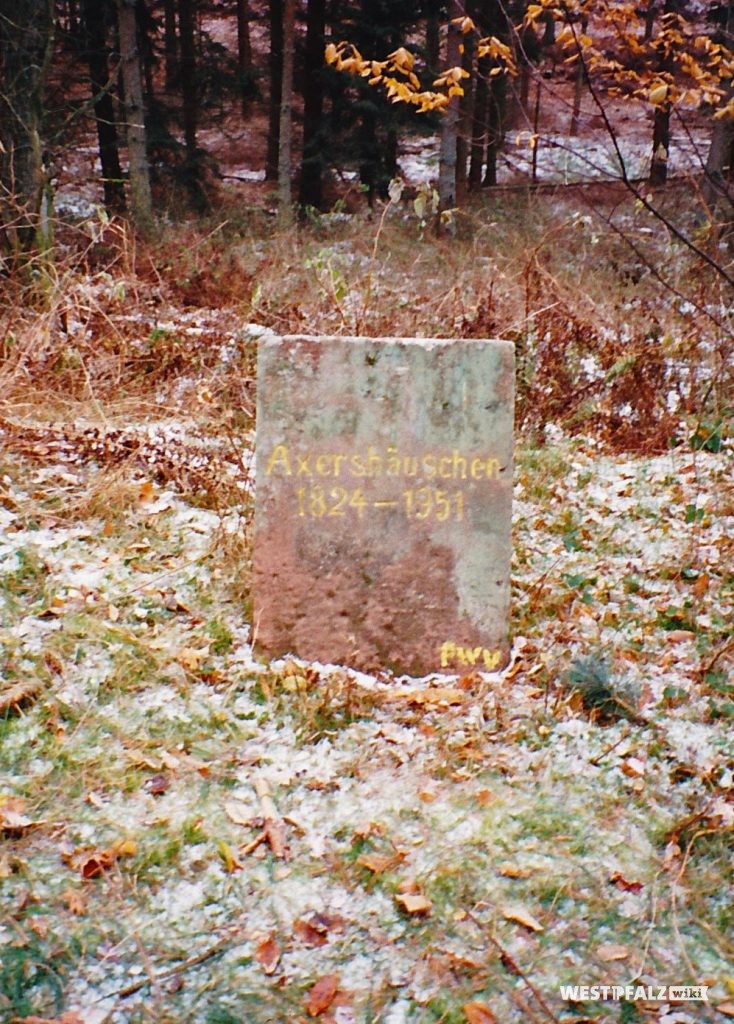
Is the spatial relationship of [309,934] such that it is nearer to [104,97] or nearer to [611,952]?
[611,952]

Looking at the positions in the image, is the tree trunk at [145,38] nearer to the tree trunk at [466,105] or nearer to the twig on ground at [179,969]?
the tree trunk at [466,105]

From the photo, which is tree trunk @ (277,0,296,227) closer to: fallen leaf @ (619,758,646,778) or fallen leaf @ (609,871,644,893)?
fallen leaf @ (619,758,646,778)

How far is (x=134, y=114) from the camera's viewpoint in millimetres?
11289

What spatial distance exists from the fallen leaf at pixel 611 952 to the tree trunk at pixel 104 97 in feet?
41.7

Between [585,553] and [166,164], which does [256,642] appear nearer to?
[585,553]

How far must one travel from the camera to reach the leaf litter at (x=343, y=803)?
7.11 feet

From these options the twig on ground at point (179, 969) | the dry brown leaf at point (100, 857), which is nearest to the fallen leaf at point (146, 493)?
the dry brown leaf at point (100, 857)

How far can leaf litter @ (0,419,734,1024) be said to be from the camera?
2.17 metres

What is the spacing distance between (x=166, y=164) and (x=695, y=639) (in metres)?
13.4

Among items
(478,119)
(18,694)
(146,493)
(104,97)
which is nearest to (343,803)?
(18,694)

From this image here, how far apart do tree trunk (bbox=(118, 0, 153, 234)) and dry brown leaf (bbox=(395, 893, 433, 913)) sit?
10.5 meters

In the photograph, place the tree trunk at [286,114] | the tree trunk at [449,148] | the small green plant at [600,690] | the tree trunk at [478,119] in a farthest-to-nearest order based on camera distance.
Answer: the tree trunk at [478,119] → the tree trunk at [286,114] → the tree trunk at [449,148] → the small green plant at [600,690]

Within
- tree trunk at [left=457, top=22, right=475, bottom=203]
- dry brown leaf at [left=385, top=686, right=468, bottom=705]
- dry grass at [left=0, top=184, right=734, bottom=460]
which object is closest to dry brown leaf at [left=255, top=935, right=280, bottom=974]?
dry brown leaf at [left=385, top=686, right=468, bottom=705]

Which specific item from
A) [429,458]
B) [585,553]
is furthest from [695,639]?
[429,458]
